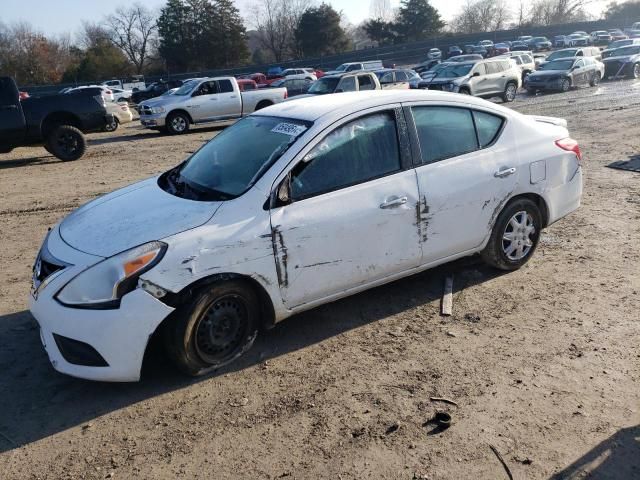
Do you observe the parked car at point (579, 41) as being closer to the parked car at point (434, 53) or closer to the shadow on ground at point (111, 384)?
the parked car at point (434, 53)

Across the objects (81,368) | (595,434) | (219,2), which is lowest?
(595,434)

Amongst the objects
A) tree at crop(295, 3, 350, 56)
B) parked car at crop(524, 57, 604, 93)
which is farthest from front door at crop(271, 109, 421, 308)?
tree at crop(295, 3, 350, 56)

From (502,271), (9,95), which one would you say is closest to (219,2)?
(9,95)

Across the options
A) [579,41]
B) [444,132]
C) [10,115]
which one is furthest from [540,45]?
[444,132]

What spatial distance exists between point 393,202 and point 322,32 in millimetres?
70592

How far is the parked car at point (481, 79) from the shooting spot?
20.9 meters

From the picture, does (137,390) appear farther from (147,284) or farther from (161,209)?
(161,209)

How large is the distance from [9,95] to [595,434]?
42.7 ft

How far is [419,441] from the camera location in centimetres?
304

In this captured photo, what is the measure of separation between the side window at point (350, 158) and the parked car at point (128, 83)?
4882cm

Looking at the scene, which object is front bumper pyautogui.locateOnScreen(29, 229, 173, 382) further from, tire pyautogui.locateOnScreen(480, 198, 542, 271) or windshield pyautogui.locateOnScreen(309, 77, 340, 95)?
windshield pyautogui.locateOnScreen(309, 77, 340, 95)

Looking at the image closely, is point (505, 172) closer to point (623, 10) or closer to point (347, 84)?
point (347, 84)

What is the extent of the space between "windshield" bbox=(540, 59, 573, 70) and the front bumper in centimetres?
2590

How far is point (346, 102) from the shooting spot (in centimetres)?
430
